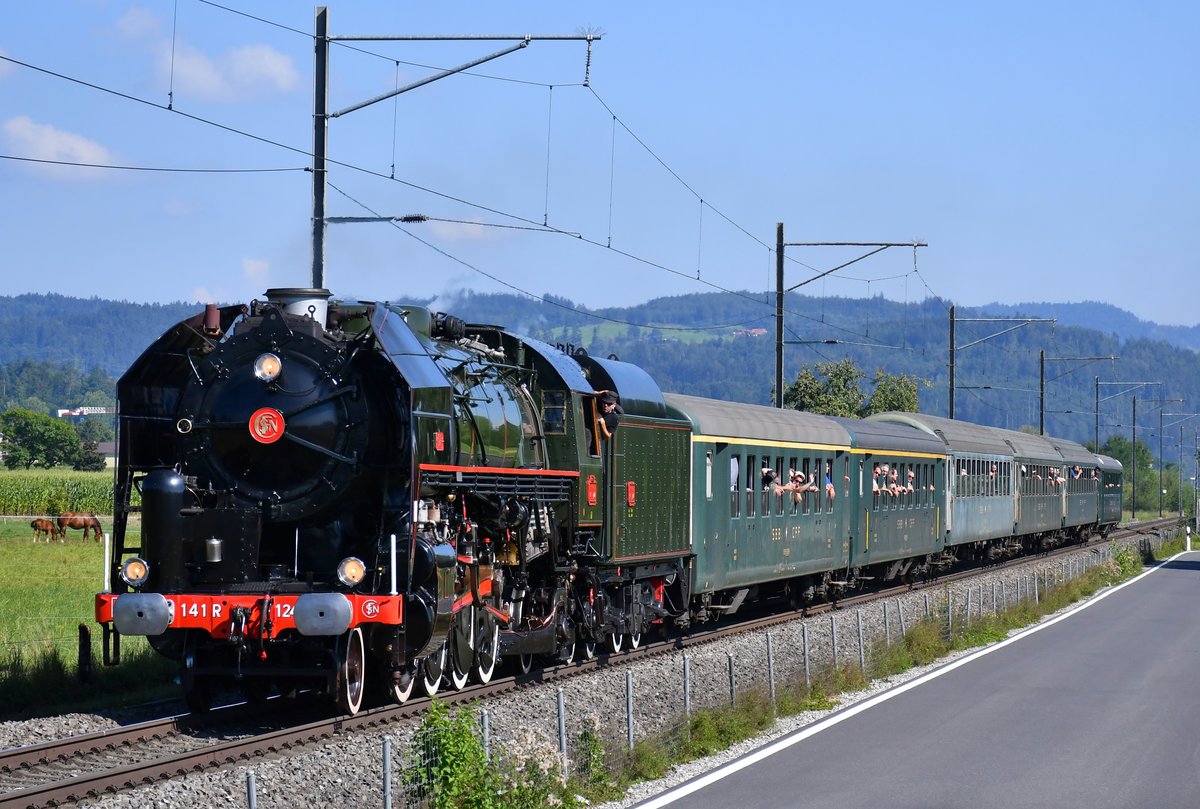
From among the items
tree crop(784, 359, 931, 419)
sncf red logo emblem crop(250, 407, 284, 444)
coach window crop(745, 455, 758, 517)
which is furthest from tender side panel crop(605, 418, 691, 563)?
tree crop(784, 359, 931, 419)

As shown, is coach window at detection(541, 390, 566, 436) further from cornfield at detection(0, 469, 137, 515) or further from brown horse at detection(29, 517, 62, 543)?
cornfield at detection(0, 469, 137, 515)

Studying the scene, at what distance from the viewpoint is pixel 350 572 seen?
1327 cm

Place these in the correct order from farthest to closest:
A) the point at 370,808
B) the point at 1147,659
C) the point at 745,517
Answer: the point at 745,517 < the point at 1147,659 < the point at 370,808

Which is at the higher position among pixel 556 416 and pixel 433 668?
pixel 556 416

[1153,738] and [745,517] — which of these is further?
[745,517]

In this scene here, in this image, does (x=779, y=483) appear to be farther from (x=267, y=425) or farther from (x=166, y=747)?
(x=166, y=747)

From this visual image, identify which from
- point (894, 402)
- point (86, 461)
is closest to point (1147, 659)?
point (894, 402)

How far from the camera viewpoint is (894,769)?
517 inches

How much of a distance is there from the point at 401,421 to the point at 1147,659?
43.8 feet

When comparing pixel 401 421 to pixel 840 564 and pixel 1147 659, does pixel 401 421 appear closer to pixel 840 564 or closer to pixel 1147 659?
pixel 1147 659

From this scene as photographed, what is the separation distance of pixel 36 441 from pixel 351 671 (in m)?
109

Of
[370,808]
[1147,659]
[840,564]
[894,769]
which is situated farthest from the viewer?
[840,564]

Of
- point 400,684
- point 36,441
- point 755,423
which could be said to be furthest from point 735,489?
point 36,441

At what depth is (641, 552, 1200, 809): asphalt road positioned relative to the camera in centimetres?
1205
